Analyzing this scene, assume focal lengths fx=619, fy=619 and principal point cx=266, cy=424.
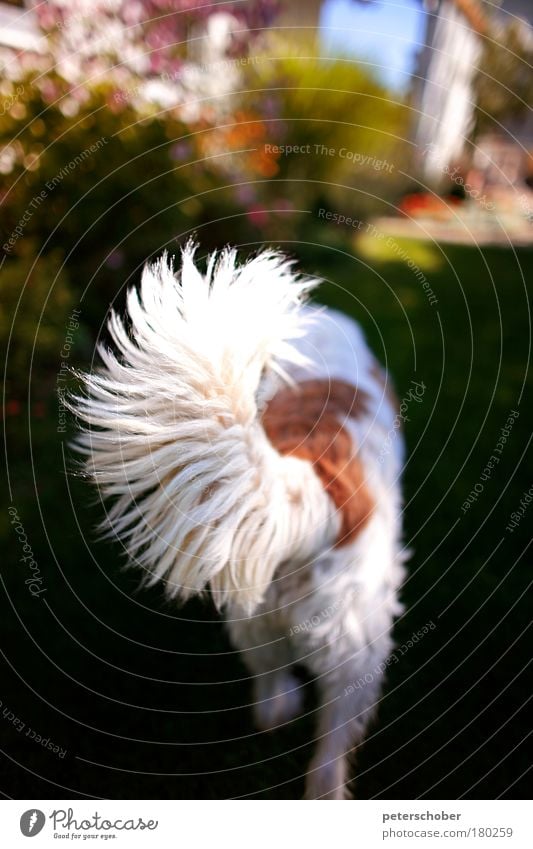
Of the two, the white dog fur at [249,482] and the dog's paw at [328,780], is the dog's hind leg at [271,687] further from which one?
the dog's paw at [328,780]

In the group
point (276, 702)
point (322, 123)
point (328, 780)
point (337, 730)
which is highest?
point (322, 123)

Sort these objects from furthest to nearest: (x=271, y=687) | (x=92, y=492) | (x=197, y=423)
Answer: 1. (x=271, y=687)
2. (x=92, y=492)
3. (x=197, y=423)

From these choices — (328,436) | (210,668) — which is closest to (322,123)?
(328,436)

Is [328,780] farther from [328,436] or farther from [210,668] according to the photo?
[328,436]

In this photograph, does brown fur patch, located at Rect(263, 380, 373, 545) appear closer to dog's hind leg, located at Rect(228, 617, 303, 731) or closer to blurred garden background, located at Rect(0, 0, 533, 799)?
blurred garden background, located at Rect(0, 0, 533, 799)

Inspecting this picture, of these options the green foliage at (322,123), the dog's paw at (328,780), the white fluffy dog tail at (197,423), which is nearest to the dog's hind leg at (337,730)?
the dog's paw at (328,780)

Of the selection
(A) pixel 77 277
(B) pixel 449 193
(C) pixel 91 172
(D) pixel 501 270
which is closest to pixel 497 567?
(A) pixel 77 277
